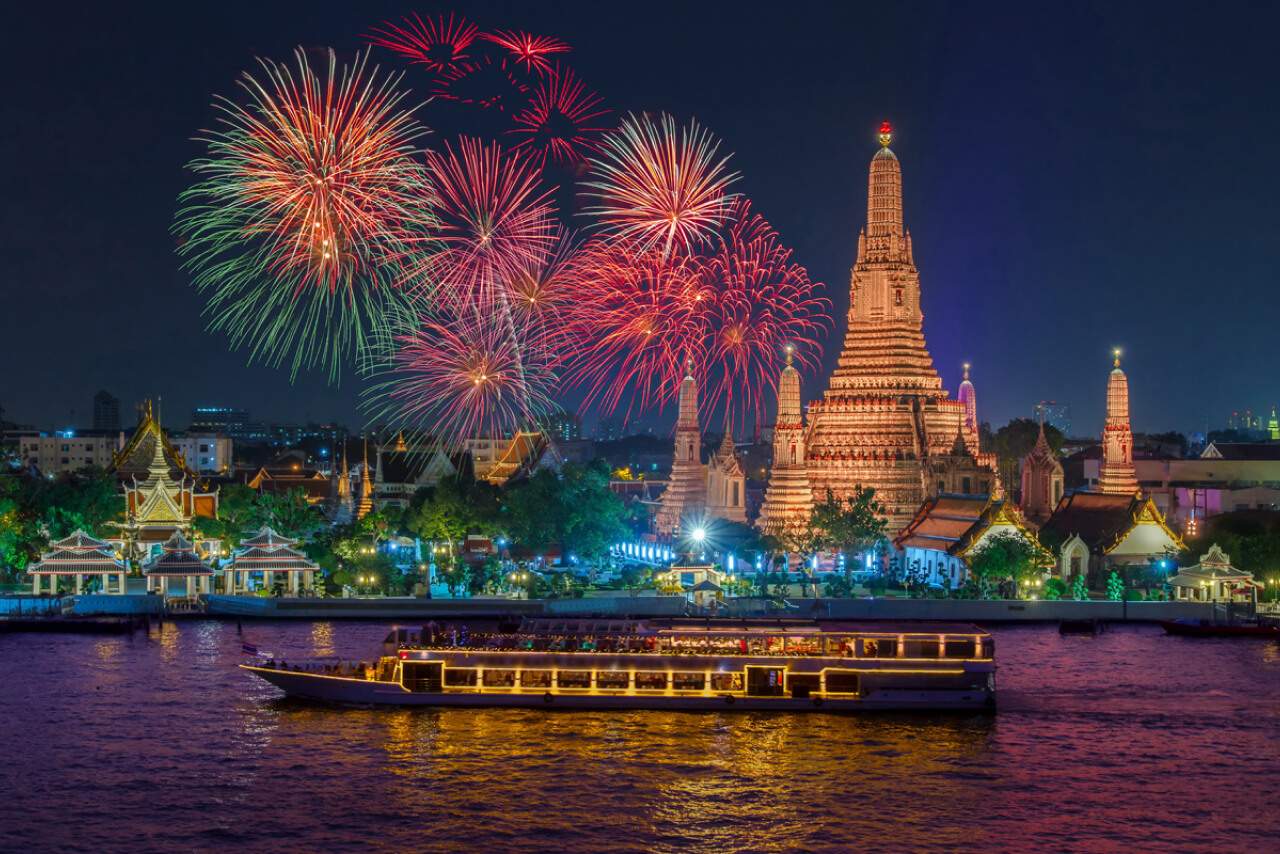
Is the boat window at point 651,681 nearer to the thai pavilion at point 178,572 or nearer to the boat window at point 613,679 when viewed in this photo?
the boat window at point 613,679

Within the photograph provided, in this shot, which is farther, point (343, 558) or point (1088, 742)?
point (343, 558)

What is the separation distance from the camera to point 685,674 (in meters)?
50.5

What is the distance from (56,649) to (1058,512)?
47.5 meters

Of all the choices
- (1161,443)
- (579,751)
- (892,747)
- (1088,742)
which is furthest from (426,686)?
(1161,443)

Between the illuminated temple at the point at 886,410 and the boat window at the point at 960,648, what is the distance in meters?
31.3

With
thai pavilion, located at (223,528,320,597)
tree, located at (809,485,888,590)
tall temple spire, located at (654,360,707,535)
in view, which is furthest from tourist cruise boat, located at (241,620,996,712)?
tall temple spire, located at (654,360,707,535)

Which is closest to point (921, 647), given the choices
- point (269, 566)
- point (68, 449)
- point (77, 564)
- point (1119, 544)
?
point (1119, 544)

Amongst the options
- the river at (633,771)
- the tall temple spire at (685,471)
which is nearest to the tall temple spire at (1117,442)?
the tall temple spire at (685,471)

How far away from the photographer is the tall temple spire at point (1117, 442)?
278ft

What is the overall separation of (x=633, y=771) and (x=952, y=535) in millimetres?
38044

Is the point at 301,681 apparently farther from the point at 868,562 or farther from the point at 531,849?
the point at 868,562

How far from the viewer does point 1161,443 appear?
144250mm

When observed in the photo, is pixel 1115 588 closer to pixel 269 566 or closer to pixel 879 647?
pixel 879 647

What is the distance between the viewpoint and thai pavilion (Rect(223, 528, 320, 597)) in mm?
73500
